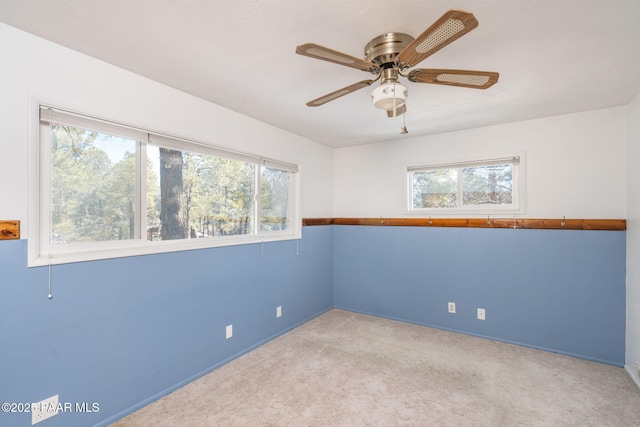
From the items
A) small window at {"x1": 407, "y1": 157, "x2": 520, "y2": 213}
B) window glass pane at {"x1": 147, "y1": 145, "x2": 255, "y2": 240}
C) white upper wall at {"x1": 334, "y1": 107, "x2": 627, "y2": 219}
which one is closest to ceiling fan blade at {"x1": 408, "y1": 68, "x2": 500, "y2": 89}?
white upper wall at {"x1": 334, "y1": 107, "x2": 627, "y2": 219}

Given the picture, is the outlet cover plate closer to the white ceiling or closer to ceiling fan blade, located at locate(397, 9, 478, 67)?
the white ceiling

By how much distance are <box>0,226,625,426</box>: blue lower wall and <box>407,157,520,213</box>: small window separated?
296mm

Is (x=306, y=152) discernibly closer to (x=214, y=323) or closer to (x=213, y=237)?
(x=213, y=237)

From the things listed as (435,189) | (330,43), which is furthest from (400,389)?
(330,43)

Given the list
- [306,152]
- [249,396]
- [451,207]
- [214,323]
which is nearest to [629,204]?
[451,207]

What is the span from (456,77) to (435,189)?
7.35 feet

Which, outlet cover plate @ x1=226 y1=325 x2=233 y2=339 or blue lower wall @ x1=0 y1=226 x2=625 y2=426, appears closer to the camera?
blue lower wall @ x1=0 y1=226 x2=625 y2=426

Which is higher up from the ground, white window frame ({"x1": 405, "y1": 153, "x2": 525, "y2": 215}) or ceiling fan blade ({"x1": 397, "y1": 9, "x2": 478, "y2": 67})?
ceiling fan blade ({"x1": 397, "y1": 9, "x2": 478, "y2": 67})

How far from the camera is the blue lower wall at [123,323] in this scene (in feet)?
5.12

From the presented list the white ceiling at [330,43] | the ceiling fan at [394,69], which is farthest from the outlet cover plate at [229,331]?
the ceiling fan at [394,69]

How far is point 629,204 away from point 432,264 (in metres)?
1.78

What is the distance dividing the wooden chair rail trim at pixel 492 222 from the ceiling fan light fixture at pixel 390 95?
2.19 m

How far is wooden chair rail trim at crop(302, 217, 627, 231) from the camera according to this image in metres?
2.69

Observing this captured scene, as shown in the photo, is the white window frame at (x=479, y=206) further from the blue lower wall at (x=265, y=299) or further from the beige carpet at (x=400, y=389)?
the beige carpet at (x=400, y=389)
